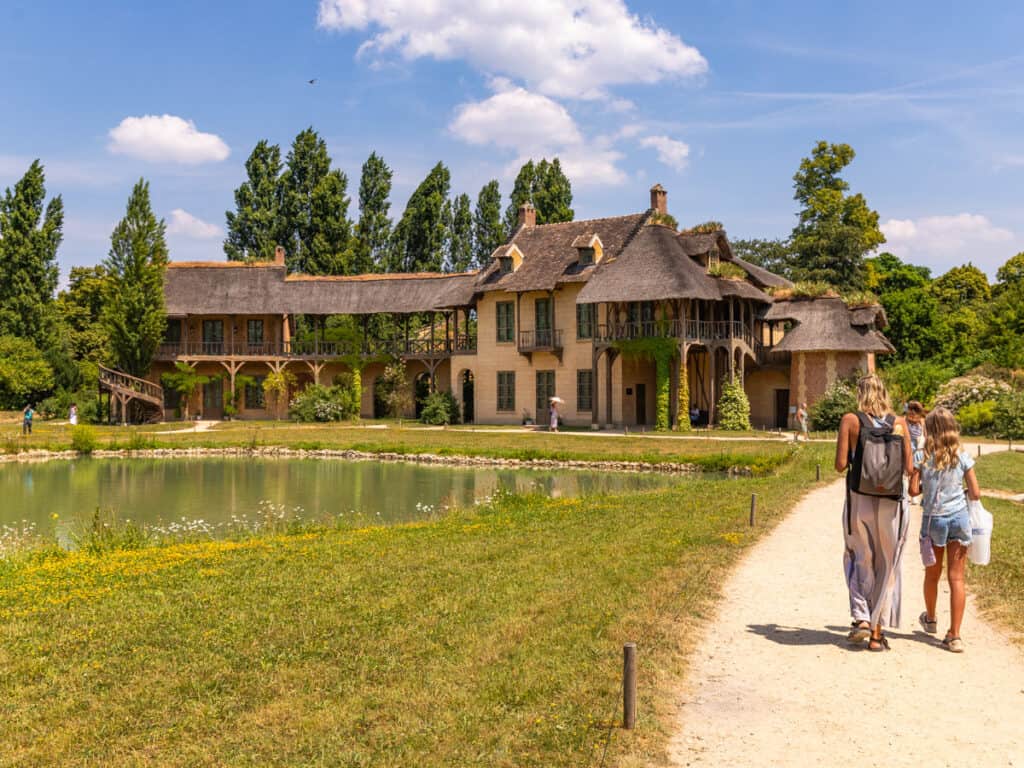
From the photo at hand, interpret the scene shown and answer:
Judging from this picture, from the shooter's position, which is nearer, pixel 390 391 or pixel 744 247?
pixel 390 391

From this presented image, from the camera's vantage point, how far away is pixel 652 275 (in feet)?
→ 115

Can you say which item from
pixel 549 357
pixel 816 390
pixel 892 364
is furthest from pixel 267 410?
pixel 892 364

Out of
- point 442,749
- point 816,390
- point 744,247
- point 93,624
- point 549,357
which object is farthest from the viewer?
point 744,247

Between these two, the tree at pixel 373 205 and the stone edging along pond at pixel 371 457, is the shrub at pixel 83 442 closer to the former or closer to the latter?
the stone edging along pond at pixel 371 457

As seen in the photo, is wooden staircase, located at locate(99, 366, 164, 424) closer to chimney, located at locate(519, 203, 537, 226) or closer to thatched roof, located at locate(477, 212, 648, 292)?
thatched roof, located at locate(477, 212, 648, 292)

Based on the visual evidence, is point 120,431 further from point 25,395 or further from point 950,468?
point 950,468

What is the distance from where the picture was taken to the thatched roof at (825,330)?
3530cm

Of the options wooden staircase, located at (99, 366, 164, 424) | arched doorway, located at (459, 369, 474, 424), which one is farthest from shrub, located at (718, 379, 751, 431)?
wooden staircase, located at (99, 366, 164, 424)

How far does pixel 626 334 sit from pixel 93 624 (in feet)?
99.6

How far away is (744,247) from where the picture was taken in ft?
206

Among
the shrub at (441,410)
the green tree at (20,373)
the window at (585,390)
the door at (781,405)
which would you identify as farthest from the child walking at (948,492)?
the green tree at (20,373)

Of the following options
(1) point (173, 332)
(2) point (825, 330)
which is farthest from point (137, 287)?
(2) point (825, 330)

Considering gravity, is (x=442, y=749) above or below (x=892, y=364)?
below

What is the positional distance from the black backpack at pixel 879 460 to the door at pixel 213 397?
43.3 metres
